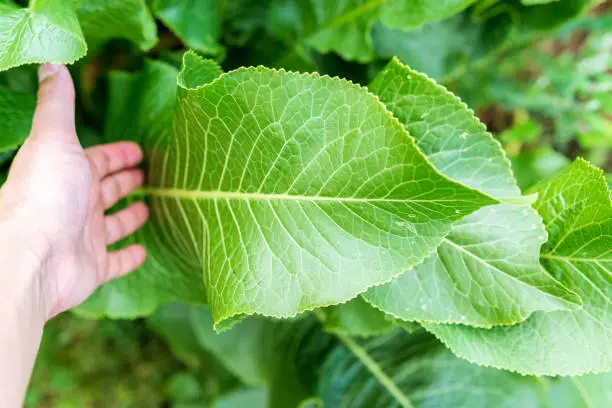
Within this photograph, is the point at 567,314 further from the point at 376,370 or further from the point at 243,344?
the point at 243,344

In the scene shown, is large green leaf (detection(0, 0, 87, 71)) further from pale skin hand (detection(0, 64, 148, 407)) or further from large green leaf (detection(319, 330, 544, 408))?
large green leaf (detection(319, 330, 544, 408))

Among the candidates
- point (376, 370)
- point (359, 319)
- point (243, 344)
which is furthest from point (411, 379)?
point (243, 344)

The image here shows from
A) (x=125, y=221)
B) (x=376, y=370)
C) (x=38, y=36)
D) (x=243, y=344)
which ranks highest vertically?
(x=38, y=36)

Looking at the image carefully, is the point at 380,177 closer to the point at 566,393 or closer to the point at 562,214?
the point at 562,214

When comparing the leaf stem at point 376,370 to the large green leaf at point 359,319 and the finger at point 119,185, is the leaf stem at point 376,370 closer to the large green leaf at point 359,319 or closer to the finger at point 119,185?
the large green leaf at point 359,319

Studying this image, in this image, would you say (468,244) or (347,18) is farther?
(347,18)

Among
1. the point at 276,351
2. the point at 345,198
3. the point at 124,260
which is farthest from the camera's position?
the point at 276,351

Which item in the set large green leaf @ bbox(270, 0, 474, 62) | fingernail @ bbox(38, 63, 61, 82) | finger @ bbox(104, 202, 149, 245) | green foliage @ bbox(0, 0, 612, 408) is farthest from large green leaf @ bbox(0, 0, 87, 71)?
large green leaf @ bbox(270, 0, 474, 62)
